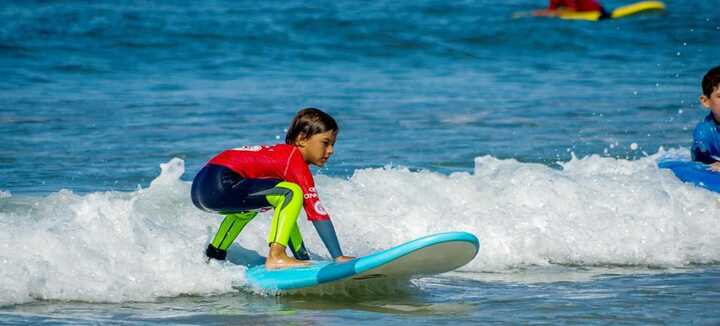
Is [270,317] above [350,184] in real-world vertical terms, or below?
below

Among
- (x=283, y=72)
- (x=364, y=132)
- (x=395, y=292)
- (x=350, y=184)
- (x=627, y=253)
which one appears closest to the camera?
(x=395, y=292)

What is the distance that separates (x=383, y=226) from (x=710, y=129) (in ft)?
7.80

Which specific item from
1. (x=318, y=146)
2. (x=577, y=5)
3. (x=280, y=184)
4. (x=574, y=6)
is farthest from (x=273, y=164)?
(x=574, y=6)

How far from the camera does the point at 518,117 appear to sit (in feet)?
44.6

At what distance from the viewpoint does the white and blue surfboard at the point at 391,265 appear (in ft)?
18.7

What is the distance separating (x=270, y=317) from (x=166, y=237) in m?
1.28

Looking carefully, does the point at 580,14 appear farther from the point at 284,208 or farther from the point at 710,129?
the point at 284,208

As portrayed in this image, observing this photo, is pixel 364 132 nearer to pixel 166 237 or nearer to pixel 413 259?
pixel 166 237

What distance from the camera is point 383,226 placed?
25.2ft

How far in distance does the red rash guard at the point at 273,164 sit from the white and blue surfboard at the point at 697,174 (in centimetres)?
339

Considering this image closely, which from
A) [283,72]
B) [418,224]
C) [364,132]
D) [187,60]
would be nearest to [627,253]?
[418,224]

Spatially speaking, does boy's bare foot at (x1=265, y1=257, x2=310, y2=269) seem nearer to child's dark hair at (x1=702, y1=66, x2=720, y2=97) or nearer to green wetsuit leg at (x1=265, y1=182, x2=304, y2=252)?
green wetsuit leg at (x1=265, y1=182, x2=304, y2=252)

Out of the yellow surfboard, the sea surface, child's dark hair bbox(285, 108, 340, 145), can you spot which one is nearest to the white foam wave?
the sea surface

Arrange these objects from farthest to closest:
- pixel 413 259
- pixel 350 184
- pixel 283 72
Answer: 1. pixel 283 72
2. pixel 350 184
3. pixel 413 259
